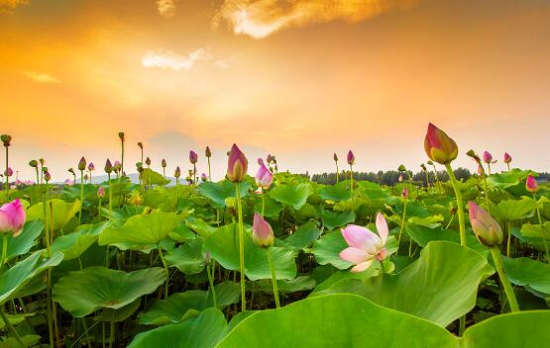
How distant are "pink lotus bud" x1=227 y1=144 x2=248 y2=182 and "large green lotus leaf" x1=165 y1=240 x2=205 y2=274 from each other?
50 cm

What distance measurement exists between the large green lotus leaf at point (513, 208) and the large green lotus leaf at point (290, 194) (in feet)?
2.93

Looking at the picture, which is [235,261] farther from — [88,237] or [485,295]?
[485,295]

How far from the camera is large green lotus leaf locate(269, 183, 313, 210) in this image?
201cm

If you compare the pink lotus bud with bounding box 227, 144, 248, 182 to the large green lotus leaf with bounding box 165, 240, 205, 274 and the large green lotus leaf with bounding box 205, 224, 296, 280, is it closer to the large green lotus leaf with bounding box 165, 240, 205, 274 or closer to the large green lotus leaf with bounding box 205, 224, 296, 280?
the large green lotus leaf with bounding box 205, 224, 296, 280

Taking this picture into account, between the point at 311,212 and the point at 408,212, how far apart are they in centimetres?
54

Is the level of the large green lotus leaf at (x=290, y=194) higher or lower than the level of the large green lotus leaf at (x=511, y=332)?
higher

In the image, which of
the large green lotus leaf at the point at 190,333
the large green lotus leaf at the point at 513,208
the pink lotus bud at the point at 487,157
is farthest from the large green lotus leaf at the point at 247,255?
the pink lotus bud at the point at 487,157

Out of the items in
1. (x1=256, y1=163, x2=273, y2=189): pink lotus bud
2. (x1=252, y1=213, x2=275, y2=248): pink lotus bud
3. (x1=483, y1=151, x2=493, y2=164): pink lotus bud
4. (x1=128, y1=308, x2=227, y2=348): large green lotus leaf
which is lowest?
(x1=128, y1=308, x2=227, y2=348): large green lotus leaf

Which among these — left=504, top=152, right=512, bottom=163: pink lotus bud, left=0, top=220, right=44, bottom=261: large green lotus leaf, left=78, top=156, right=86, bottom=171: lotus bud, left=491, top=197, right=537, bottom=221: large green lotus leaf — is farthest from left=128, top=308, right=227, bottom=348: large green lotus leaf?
left=504, top=152, right=512, bottom=163: pink lotus bud

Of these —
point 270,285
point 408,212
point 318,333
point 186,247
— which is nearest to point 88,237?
point 186,247

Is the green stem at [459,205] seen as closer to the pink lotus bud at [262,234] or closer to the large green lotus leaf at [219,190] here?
the pink lotus bud at [262,234]

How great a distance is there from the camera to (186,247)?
1443mm

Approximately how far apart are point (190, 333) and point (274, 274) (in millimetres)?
243

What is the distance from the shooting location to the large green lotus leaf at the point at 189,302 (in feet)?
3.66
